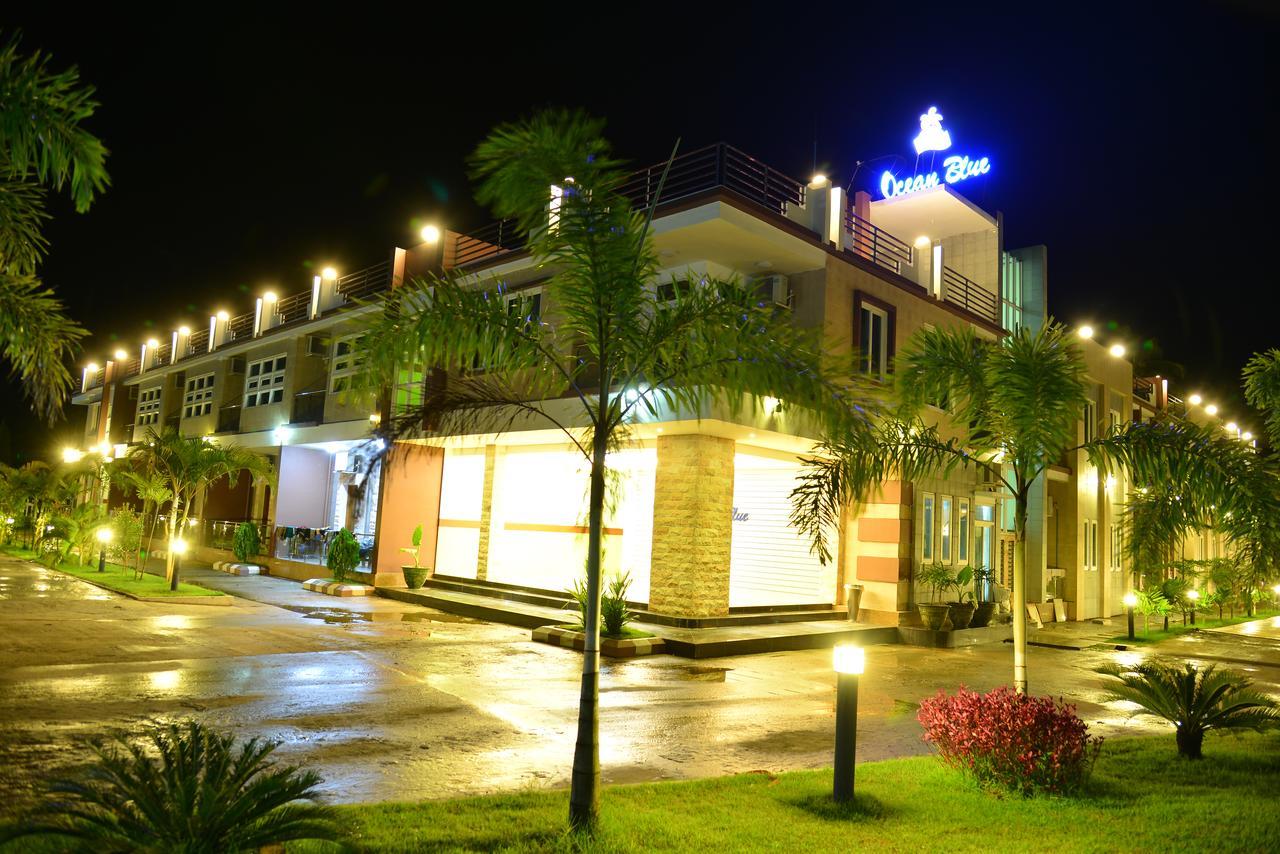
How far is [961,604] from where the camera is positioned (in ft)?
67.6

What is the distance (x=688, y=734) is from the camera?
30.9ft

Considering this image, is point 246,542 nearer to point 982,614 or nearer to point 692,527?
point 692,527

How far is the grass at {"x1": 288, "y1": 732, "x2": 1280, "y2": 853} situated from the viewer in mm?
5656

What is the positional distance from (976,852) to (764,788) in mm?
1806

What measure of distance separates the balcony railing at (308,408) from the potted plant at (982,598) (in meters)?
19.4

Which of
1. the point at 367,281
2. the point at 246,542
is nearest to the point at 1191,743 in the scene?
the point at 367,281

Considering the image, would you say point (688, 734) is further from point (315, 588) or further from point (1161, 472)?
point (315, 588)

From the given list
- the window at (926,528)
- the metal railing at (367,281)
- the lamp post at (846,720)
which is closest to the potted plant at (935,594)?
the window at (926,528)

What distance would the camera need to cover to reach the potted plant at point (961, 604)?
20.4 m

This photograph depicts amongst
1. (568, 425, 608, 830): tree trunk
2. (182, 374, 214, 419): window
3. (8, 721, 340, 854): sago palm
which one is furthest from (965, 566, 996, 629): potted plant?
(182, 374, 214, 419): window

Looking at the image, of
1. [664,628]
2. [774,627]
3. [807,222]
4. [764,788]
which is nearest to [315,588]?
[664,628]

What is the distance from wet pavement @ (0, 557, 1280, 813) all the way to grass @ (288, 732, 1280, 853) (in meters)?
0.80

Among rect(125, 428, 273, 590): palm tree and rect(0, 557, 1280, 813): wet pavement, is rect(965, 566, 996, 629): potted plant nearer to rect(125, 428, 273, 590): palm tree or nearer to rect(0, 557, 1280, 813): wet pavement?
rect(0, 557, 1280, 813): wet pavement

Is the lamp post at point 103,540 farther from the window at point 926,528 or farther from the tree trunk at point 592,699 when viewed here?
the tree trunk at point 592,699
